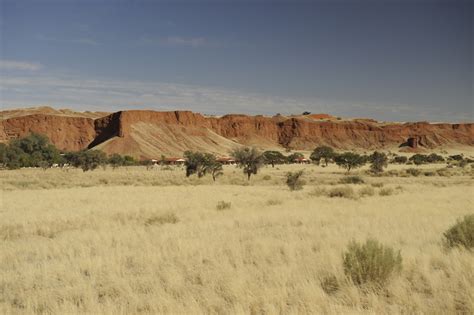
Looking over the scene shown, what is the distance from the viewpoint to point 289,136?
6107 inches

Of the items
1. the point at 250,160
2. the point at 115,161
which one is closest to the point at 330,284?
the point at 250,160

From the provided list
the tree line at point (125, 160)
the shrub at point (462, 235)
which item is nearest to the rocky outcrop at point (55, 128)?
the tree line at point (125, 160)

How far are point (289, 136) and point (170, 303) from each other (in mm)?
151111

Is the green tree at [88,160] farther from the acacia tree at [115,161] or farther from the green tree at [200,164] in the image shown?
the green tree at [200,164]

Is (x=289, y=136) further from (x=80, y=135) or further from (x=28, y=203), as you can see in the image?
(x=28, y=203)

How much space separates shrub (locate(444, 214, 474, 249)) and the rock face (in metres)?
96.9

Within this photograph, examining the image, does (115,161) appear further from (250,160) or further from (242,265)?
(242,265)

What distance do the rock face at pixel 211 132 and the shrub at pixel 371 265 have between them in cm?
9837

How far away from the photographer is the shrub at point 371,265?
6.24 metres

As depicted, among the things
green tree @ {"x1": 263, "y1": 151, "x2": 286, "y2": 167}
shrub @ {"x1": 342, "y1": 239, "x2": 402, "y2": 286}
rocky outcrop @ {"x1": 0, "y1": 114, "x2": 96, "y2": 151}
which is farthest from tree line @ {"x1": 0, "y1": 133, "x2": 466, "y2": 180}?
rocky outcrop @ {"x1": 0, "y1": 114, "x2": 96, "y2": 151}

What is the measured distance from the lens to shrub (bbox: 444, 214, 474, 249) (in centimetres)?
840

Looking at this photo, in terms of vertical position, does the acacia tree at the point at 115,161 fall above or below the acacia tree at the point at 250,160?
below

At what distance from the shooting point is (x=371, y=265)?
6.31m

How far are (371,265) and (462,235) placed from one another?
10.7ft
